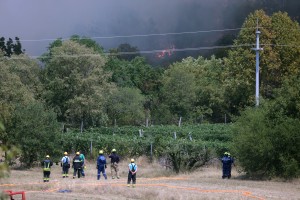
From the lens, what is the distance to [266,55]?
2156 inches

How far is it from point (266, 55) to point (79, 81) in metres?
17.9

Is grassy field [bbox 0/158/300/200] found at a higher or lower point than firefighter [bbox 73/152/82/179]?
lower

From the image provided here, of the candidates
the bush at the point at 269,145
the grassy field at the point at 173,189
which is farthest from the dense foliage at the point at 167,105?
the grassy field at the point at 173,189

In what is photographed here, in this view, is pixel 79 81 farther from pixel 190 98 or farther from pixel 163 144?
pixel 163 144

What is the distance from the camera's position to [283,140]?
97.2 ft

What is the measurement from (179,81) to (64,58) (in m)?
17.9

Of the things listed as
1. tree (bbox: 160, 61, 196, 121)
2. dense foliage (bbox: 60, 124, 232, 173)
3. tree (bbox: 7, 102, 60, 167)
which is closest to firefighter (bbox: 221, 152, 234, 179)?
dense foliage (bbox: 60, 124, 232, 173)

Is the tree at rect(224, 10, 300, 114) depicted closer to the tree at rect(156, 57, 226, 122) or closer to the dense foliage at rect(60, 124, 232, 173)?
the dense foliage at rect(60, 124, 232, 173)

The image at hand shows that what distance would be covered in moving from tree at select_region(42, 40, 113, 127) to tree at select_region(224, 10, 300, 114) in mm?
12734

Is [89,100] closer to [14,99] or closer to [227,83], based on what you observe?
[14,99]

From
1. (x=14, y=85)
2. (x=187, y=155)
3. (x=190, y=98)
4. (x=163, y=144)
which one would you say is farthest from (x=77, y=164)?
(x=190, y=98)

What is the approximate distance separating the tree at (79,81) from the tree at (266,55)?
12.7m

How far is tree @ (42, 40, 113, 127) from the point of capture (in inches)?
2258

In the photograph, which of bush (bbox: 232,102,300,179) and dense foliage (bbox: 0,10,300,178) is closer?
bush (bbox: 232,102,300,179)
